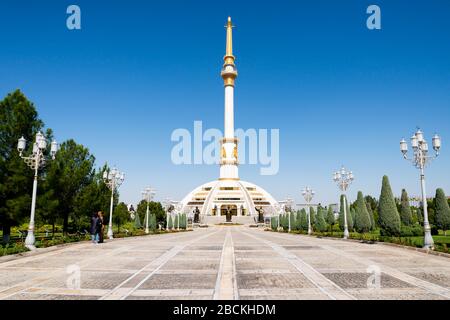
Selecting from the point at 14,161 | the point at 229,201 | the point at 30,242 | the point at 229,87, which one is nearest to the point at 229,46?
the point at 229,87

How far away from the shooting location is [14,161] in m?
22.0

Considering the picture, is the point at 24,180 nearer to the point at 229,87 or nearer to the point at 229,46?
the point at 229,87

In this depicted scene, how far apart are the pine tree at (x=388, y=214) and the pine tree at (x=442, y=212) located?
10.2m

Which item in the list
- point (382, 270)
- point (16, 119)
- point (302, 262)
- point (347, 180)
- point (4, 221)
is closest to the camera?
point (382, 270)

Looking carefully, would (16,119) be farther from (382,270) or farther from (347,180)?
(347,180)

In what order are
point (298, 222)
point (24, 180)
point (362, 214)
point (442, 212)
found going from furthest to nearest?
1. point (298, 222)
2. point (362, 214)
3. point (442, 212)
4. point (24, 180)

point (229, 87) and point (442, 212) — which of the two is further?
point (229, 87)

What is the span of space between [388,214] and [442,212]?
447 inches

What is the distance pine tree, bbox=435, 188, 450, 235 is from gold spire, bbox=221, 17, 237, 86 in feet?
225

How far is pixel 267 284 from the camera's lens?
27.3ft

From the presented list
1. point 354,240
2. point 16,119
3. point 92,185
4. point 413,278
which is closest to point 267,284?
point 413,278

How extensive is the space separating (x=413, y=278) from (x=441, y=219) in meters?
26.3

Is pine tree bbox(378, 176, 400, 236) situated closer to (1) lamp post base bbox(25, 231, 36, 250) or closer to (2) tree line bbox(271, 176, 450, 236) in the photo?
(2) tree line bbox(271, 176, 450, 236)
